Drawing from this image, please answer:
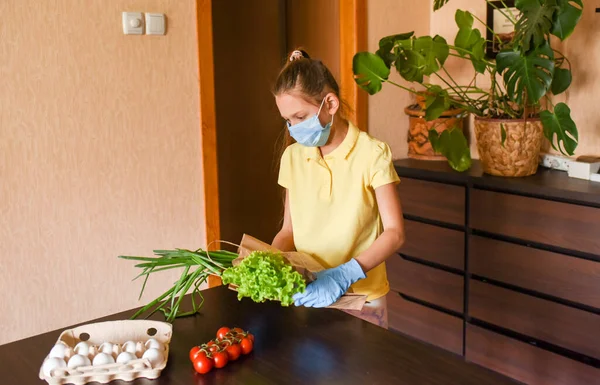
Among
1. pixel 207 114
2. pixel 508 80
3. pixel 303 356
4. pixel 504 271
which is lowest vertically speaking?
pixel 504 271

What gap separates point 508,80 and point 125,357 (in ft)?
6.22

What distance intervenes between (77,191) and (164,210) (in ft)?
1.24

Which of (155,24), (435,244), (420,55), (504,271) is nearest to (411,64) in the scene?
(420,55)

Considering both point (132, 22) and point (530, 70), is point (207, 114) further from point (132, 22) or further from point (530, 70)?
point (530, 70)

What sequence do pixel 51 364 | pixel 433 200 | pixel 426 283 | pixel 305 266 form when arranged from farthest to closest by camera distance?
1. pixel 426 283
2. pixel 433 200
3. pixel 305 266
4. pixel 51 364

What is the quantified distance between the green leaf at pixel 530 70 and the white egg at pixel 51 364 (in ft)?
6.41

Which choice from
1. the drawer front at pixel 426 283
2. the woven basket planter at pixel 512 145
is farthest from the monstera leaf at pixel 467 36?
the drawer front at pixel 426 283

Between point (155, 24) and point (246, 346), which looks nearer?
point (246, 346)

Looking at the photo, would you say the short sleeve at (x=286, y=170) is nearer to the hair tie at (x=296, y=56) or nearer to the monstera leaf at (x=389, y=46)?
the hair tie at (x=296, y=56)

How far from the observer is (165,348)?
4.78ft

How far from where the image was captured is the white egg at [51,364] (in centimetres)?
134

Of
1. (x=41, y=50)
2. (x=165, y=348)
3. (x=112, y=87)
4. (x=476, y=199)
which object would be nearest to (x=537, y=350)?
(x=476, y=199)

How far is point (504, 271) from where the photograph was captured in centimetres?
284

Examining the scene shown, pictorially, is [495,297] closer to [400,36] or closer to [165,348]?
[400,36]
